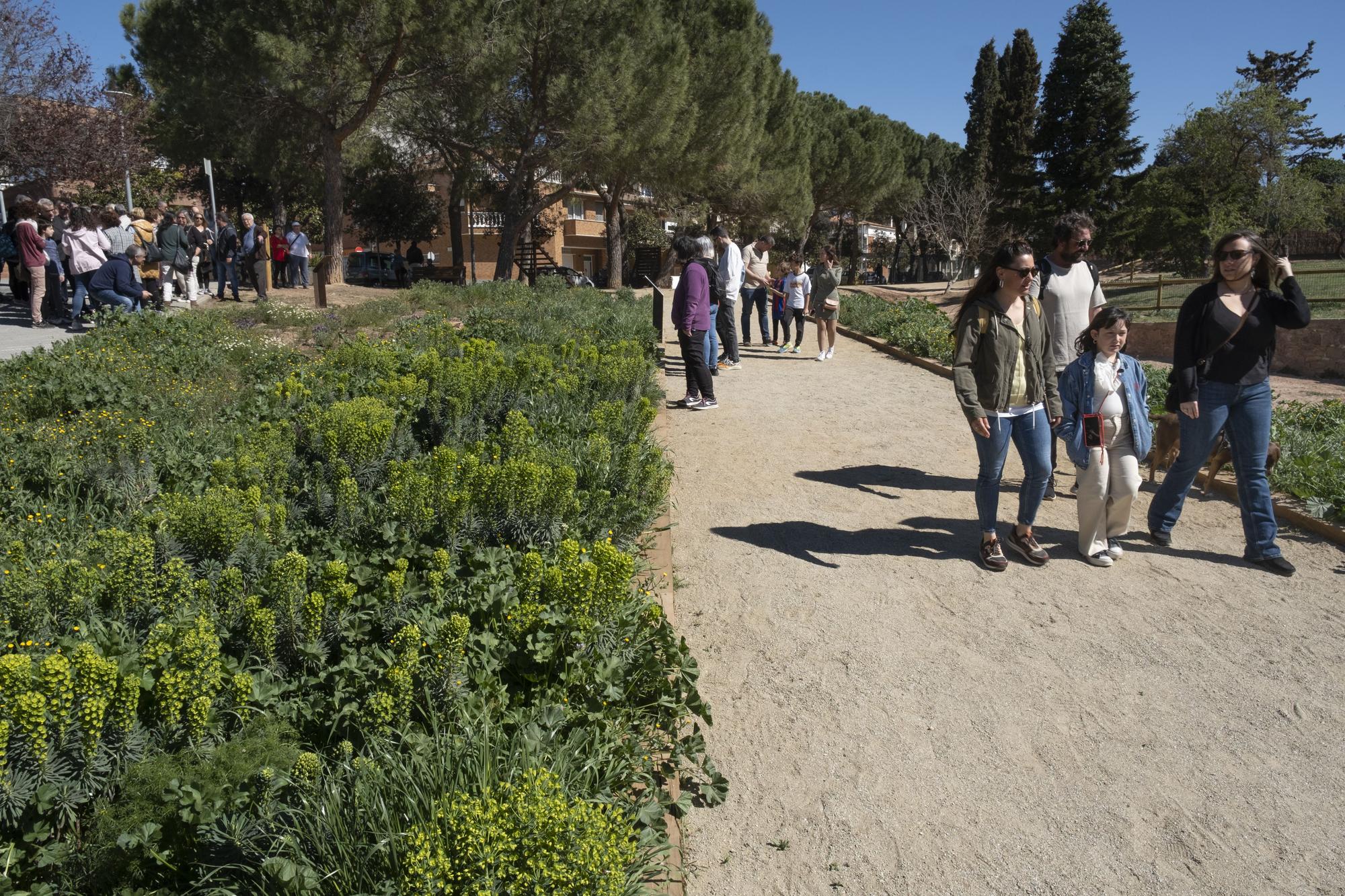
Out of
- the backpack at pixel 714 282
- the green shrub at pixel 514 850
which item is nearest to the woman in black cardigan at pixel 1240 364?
the green shrub at pixel 514 850

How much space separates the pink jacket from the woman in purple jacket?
7.64m

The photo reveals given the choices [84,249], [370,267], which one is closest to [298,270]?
[84,249]

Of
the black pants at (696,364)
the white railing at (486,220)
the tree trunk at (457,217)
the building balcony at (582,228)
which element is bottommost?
the black pants at (696,364)

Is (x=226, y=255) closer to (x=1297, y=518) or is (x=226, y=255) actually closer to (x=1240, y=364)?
(x=1240, y=364)

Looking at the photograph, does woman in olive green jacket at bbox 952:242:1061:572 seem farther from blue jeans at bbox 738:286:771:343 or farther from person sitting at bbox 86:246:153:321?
person sitting at bbox 86:246:153:321

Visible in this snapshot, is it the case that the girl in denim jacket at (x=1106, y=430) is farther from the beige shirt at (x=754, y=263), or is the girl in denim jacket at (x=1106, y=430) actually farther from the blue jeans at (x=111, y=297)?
the blue jeans at (x=111, y=297)

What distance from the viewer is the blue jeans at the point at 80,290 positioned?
11664 mm

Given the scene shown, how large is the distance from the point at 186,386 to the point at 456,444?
331 centimetres

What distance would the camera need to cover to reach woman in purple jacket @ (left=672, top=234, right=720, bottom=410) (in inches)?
350

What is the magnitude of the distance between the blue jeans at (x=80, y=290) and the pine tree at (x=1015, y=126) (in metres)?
Result: 38.4

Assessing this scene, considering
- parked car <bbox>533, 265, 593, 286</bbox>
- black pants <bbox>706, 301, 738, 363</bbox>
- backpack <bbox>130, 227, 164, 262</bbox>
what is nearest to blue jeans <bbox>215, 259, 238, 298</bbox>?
backpack <bbox>130, 227, 164, 262</bbox>

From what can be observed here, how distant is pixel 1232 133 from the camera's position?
28703 mm

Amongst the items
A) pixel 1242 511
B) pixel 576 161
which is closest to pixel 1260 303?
pixel 1242 511

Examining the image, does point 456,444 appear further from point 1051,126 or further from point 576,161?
point 1051,126
